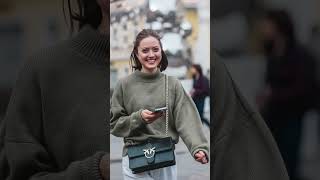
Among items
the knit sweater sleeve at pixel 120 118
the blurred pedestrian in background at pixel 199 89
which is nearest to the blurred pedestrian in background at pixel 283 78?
the blurred pedestrian in background at pixel 199 89

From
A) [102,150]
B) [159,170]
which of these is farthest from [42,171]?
[159,170]

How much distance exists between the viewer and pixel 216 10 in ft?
10.0

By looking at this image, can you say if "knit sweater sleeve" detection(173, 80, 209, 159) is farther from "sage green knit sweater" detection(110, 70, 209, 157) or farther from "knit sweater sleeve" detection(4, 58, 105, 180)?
"knit sweater sleeve" detection(4, 58, 105, 180)

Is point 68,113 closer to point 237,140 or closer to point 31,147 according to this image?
point 31,147

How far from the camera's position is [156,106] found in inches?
115

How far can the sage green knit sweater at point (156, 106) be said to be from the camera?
2.92 metres

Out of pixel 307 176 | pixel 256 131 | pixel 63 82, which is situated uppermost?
pixel 63 82

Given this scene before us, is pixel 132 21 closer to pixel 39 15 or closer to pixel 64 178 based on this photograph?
pixel 39 15

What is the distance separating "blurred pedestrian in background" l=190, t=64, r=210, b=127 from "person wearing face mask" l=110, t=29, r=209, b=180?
34mm

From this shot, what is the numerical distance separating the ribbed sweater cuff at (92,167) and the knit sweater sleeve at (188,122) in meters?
→ 0.49

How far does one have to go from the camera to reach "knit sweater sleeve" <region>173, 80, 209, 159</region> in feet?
9.61

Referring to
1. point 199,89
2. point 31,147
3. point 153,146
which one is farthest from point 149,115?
point 31,147

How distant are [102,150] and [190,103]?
0.57m

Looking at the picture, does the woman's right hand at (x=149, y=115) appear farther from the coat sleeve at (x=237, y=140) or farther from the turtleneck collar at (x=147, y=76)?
the coat sleeve at (x=237, y=140)
